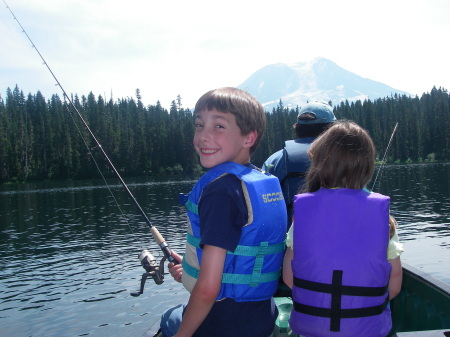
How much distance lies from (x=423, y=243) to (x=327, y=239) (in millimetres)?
20278

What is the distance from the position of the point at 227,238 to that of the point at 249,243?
253 millimetres

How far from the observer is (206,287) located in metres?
2.25

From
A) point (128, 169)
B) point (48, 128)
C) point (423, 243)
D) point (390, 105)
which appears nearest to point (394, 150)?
point (390, 105)

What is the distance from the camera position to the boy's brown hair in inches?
104

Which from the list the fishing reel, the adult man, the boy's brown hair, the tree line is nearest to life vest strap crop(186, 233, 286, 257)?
the boy's brown hair

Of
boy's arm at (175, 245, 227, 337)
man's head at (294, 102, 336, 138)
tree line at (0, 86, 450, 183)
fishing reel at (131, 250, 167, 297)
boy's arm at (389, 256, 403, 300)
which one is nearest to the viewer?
boy's arm at (175, 245, 227, 337)

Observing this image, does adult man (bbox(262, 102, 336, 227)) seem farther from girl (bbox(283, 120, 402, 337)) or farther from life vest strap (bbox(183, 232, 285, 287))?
life vest strap (bbox(183, 232, 285, 287))

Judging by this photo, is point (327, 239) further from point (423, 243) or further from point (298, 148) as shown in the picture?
point (423, 243)

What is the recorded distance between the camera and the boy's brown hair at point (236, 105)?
2.65 m

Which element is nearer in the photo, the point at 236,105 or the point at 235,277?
the point at 235,277

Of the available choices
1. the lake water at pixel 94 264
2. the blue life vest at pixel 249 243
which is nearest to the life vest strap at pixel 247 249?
the blue life vest at pixel 249 243

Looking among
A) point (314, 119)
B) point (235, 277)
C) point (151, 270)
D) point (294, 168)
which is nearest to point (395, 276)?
point (235, 277)

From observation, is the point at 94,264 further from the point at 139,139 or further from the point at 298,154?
the point at 139,139

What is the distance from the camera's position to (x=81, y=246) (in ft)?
77.1
